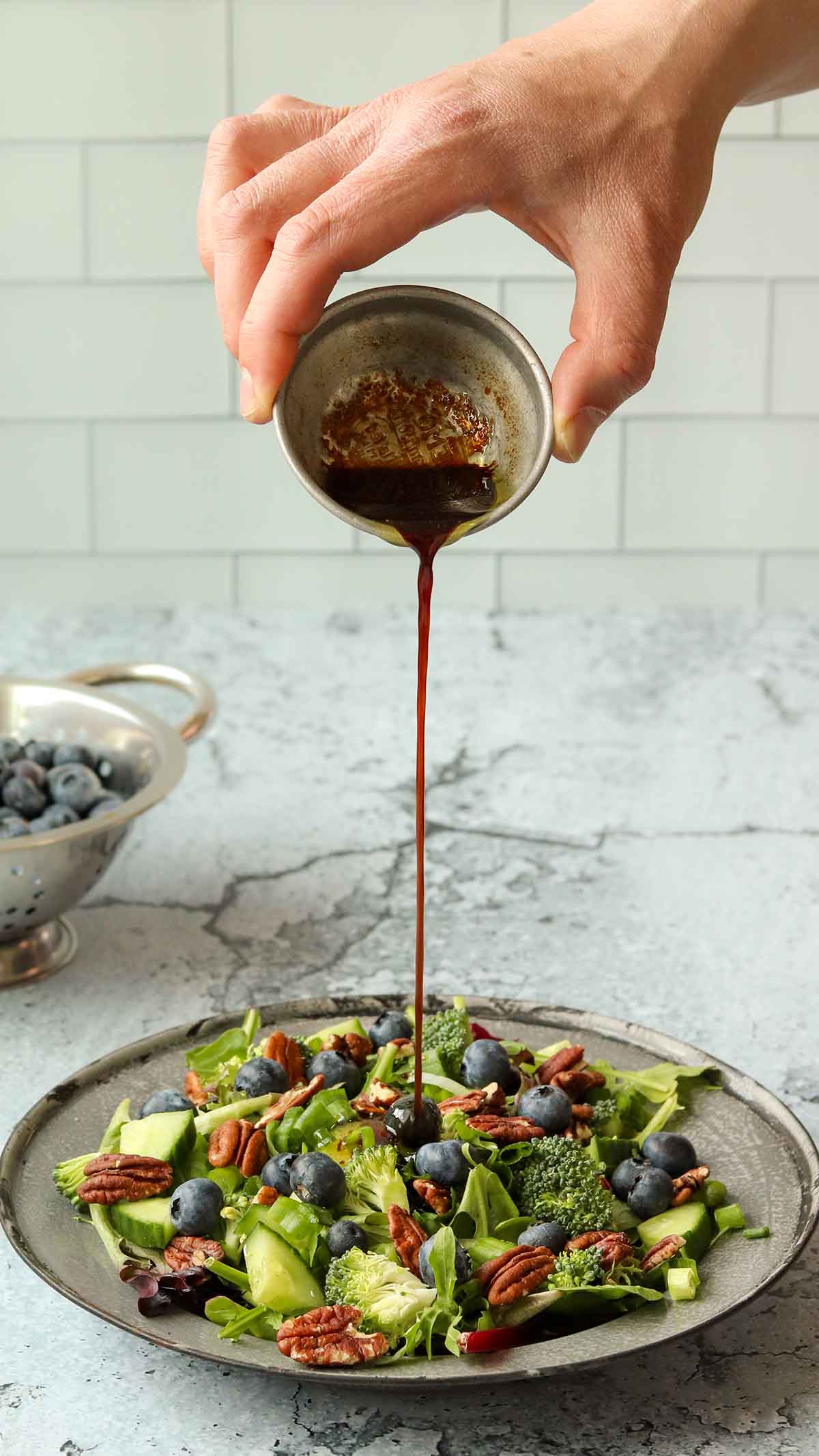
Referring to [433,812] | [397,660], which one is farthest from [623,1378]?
[397,660]

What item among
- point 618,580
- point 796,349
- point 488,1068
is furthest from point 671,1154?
point 796,349

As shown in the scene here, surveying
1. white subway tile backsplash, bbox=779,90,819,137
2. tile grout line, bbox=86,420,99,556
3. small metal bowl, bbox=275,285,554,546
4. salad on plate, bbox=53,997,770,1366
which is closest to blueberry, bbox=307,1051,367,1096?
salad on plate, bbox=53,997,770,1366

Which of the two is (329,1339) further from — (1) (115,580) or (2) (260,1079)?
(1) (115,580)

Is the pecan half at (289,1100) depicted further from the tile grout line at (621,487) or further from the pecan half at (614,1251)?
the tile grout line at (621,487)

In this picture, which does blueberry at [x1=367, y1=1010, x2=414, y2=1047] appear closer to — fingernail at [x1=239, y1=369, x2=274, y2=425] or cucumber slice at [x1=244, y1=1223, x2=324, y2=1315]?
cucumber slice at [x1=244, y1=1223, x2=324, y2=1315]

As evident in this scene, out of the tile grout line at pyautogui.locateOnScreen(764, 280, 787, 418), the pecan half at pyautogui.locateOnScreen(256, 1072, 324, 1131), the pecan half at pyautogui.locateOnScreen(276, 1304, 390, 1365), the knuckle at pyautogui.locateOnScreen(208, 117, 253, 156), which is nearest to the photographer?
the pecan half at pyautogui.locateOnScreen(276, 1304, 390, 1365)
